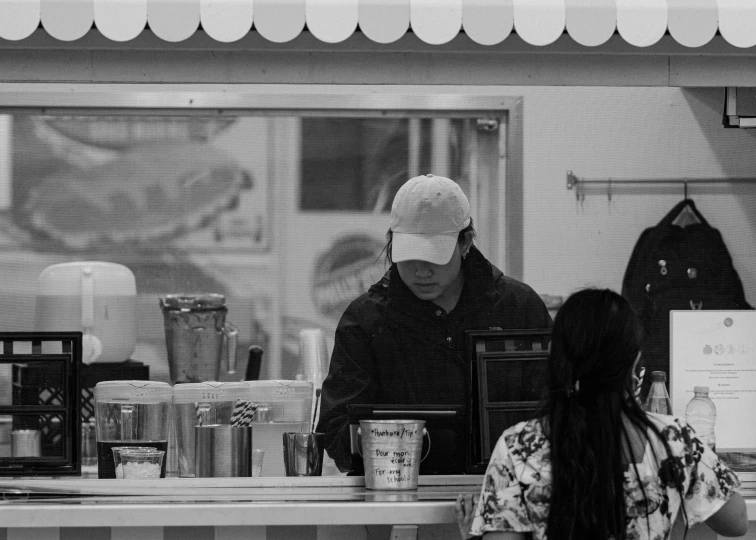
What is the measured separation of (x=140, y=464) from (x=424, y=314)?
701mm

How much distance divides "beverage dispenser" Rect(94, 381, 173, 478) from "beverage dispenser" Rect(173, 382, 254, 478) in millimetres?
28

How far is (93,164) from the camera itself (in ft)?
9.90

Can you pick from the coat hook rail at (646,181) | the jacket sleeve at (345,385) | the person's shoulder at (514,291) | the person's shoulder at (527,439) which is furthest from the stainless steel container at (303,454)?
the coat hook rail at (646,181)

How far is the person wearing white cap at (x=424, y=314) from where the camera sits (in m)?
2.39

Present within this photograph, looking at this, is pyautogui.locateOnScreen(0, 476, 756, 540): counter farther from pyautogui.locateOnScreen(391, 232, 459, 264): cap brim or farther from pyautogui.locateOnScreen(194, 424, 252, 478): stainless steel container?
pyautogui.locateOnScreen(391, 232, 459, 264): cap brim

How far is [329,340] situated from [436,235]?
481 millimetres

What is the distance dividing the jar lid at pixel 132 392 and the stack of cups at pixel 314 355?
478 mm

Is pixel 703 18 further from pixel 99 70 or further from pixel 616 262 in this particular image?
pixel 99 70

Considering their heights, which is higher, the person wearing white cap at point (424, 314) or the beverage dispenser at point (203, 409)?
the person wearing white cap at point (424, 314)

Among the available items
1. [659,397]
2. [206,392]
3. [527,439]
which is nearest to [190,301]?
[206,392]

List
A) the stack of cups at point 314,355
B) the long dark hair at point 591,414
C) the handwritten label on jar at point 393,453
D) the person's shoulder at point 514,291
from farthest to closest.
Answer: the stack of cups at point 314,355
the person's shoulder at point 514,291
the handwritten label on jar at point 393,453
the long dark hair at point 591,414

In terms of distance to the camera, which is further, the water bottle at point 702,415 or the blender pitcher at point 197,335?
the blender pitcher at point 197,335

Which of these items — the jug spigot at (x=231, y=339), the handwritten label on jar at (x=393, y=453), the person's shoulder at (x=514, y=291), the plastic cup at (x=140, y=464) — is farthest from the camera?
the jug spigot at (x=231, y=339)

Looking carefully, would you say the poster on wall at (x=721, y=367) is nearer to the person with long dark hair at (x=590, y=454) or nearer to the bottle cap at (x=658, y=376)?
the bottle cap at (x=658, y=376)
